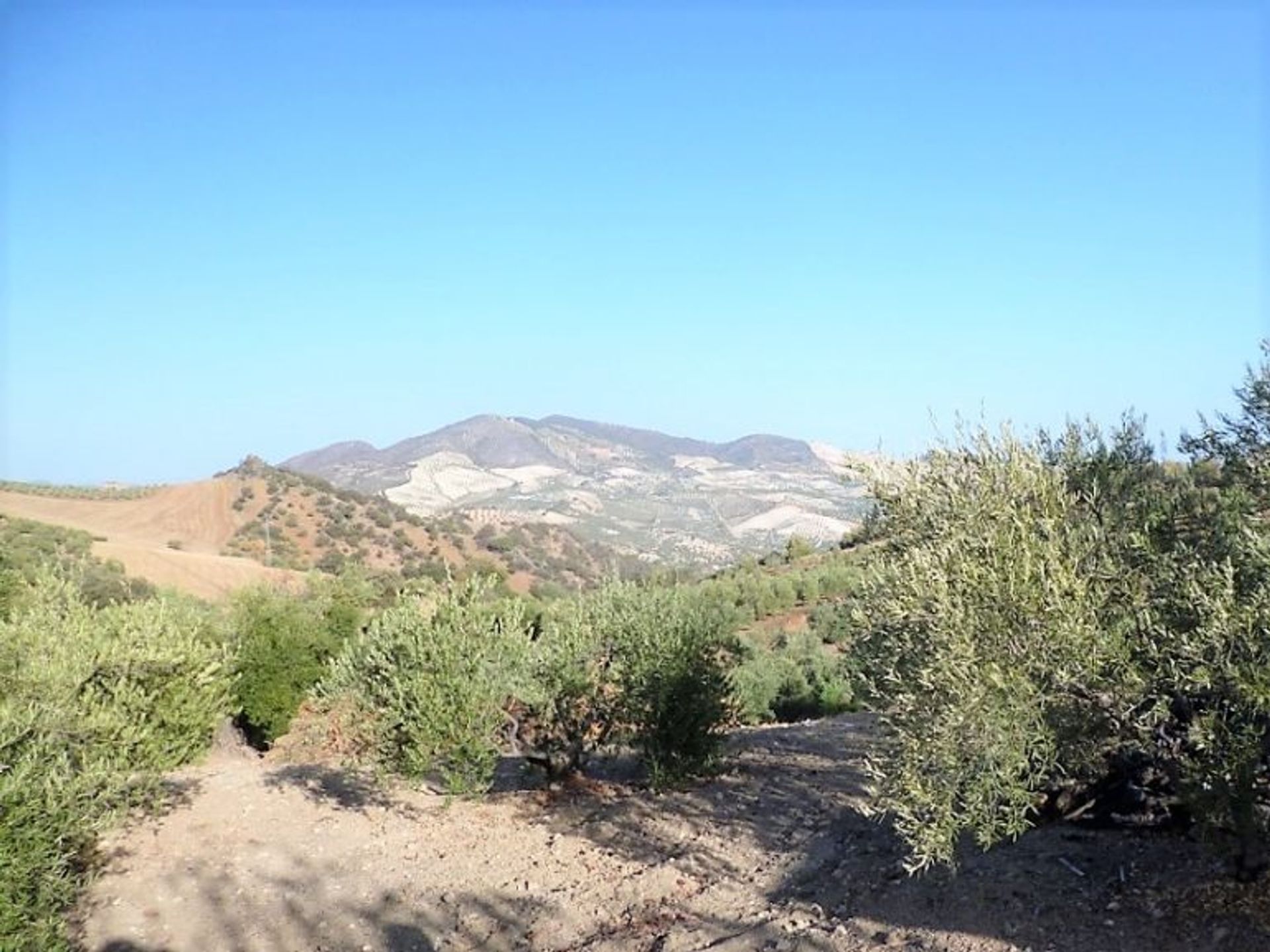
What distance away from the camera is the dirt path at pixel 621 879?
8.95 m

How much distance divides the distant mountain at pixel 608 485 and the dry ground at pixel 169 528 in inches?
648

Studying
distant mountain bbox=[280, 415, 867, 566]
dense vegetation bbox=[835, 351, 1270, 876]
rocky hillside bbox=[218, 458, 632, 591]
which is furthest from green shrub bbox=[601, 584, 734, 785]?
distant mountain bbox=[280, 415, 867, 566]

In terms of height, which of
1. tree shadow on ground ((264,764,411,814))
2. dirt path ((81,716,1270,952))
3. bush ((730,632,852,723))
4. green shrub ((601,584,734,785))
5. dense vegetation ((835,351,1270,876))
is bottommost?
bush ((730,632,852,723))

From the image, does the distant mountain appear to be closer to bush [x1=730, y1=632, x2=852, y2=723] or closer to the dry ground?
the dry ground

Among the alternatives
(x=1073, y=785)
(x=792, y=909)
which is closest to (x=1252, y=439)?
(x=1073, y=785)

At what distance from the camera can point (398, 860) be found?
1255cm

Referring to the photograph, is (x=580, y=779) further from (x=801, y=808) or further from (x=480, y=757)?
(x=801, y=808)

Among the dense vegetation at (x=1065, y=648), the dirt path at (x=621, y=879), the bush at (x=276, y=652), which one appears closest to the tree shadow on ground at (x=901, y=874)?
the dirt path at (x=621, y=879)

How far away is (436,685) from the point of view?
12.9m

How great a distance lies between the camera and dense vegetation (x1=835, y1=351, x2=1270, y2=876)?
23.9 feet

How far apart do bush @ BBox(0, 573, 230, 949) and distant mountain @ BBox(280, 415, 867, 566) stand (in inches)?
2338

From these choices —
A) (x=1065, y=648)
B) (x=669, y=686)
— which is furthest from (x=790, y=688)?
(x=1065, y=648)

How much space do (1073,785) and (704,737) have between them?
5761mm

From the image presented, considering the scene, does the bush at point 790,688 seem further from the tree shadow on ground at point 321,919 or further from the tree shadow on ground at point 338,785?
the tree shadow on ground at point 321,919
